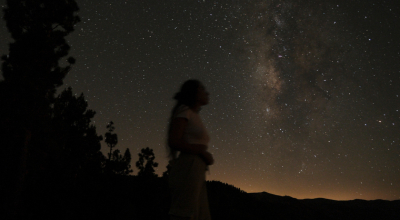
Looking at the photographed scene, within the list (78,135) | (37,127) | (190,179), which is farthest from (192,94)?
(78,135)

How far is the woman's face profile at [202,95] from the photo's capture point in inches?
81.9

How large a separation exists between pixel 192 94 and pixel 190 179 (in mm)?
734

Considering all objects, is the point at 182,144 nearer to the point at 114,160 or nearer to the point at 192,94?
the point at 192,94

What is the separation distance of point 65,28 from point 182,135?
13.0m

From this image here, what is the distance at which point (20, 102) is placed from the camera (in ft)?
34.6

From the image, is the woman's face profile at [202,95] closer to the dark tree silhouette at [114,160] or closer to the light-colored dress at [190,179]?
the light-colored dress at [190,179]

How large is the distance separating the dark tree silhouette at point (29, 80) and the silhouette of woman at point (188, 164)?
11101mm

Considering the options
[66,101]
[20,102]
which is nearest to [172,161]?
[20,102]

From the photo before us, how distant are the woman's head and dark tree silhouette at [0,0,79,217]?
11042 mm

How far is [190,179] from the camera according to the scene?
1724 mm

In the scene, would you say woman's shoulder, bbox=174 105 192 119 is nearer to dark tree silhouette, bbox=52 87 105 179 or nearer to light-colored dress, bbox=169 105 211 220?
light-colored dress, bbox=169 105 211 220

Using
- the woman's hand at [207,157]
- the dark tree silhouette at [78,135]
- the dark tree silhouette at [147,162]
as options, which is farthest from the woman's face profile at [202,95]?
the dark tree silhouette at [147,162]

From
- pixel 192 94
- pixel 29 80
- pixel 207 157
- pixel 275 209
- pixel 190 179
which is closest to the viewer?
pixel 190 179

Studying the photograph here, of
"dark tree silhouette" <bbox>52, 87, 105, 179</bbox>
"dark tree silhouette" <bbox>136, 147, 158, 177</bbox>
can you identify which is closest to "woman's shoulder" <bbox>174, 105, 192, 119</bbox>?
"dark tree silhouette" <bbox>52, 87, 105, 179</bbox>
